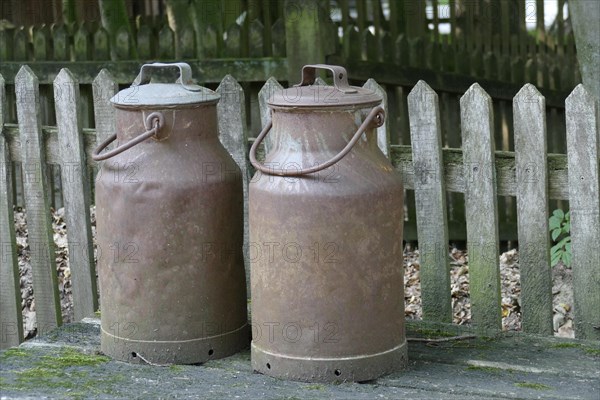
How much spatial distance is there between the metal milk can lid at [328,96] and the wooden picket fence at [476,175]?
2.05ft

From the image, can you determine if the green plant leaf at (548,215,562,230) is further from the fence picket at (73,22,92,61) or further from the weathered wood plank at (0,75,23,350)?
the fence picket at (73,22,92,61)

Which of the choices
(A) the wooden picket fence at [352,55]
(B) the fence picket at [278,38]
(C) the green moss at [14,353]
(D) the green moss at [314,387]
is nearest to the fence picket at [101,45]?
(A) the wooden picket fence at [352,55]

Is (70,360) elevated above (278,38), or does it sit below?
below

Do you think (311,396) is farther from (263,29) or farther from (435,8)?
(435,8)

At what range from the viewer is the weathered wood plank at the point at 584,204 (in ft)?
12.1

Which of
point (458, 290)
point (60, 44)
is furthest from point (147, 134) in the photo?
point (60, 44)

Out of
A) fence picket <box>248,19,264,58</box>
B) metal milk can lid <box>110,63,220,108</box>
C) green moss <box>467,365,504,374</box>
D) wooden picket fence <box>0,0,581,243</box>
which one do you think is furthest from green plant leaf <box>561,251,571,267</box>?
fence picket <box>248,19,264,58</box>

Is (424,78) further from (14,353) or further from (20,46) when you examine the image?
(14,353)

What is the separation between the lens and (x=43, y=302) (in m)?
4.73

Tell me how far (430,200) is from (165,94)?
1121 mm

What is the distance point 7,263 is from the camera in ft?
15.5

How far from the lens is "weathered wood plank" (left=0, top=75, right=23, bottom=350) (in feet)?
15.0

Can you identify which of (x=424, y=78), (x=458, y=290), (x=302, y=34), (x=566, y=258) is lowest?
(x=458, y=290)

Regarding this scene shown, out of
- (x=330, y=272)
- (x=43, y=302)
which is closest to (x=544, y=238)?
(x=330, y=272)
